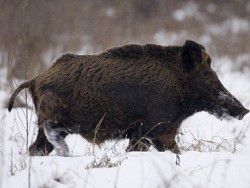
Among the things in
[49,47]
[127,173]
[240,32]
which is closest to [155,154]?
[127,173]

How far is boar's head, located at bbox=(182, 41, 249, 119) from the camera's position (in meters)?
5.59

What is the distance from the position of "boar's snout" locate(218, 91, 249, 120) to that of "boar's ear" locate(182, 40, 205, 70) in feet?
1.42

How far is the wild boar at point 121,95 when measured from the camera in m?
5.33

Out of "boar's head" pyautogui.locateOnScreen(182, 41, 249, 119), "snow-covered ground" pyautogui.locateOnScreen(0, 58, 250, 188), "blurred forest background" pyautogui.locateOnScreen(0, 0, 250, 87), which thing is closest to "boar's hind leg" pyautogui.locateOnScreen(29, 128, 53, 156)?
"snow-covered ground" pyautogui.locateOnScreen(0, 58, 250, 188)

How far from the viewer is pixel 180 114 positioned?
5508 millimetres

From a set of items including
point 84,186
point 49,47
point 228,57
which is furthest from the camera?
point 228,57

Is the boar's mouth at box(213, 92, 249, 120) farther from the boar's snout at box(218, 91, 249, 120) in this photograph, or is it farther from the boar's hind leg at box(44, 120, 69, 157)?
the boar's hind leg at box(44, 120, 69, 157)

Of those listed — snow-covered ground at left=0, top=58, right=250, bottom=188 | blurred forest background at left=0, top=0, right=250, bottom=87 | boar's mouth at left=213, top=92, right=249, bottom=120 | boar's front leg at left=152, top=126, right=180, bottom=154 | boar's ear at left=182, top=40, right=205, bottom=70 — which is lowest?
snow-covered ground at left=0, top=58, right=250, bottom=188

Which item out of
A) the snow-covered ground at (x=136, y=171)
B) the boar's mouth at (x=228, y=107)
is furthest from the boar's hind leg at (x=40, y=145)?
the boar's mouth at (x=228, y=107)

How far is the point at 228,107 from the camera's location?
5.78 meters

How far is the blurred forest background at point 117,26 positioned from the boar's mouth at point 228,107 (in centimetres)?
511

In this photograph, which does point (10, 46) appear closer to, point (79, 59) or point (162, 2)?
point (79, 59)

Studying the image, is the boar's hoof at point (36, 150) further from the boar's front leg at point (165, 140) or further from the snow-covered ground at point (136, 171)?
the boar's front leg at point (165, 140)

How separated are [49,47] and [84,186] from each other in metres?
9.02
